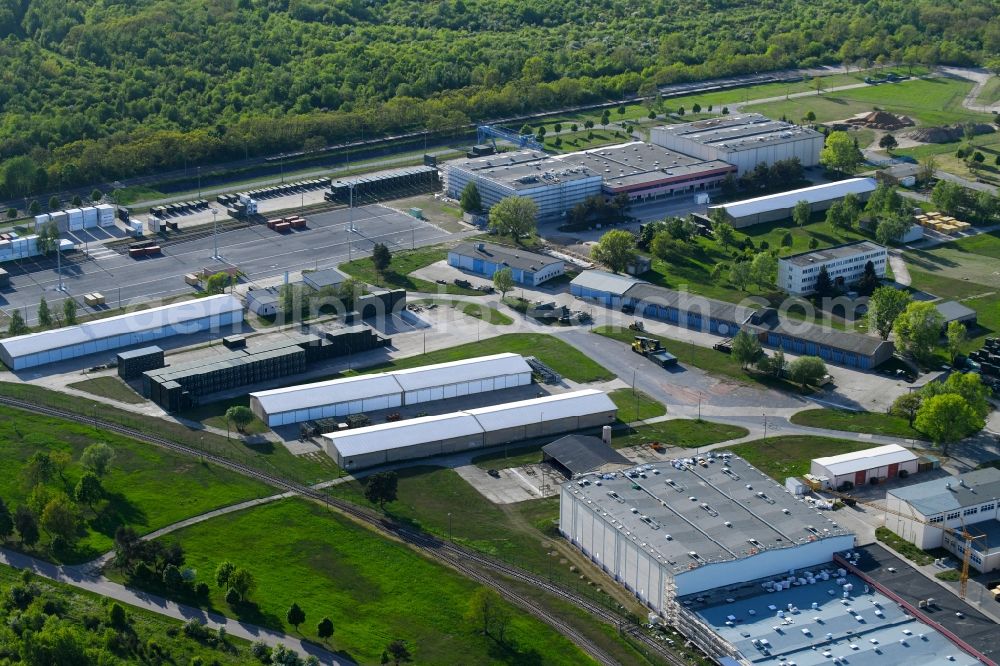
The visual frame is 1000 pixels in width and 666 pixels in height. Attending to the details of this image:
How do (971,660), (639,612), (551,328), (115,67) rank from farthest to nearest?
(115,67), (551,328), (639,612), (971,660)

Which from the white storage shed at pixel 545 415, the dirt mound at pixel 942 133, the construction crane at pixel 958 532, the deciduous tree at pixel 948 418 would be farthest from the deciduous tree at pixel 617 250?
the dirt mound at pixel 942 133

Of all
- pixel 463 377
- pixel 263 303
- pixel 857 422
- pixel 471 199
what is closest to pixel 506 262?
pixel 471 199

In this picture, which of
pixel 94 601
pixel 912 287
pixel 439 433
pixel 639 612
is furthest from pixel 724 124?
pixel 94 601

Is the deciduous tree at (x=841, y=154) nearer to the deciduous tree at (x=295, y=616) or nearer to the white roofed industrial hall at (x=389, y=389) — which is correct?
the white roofed industrial hall at (x=389, y=389)

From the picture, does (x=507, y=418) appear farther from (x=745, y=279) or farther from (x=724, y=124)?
(x=724, y=124)

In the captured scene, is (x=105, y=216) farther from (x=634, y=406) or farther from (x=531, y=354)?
(x=634, y=406)

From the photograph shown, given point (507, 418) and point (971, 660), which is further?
point (507, 418)

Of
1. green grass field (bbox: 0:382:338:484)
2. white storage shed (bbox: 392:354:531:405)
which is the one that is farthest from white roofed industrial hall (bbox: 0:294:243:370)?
white storage shed (bbox: 392:354:531:405)
